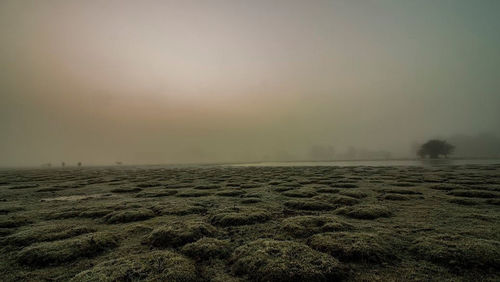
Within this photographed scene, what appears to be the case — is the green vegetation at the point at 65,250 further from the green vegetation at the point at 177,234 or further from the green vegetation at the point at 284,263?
the green vegetation at the point at 284,263

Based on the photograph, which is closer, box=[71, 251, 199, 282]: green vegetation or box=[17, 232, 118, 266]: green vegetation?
box=[71, 251, 199, 282]: green vegetation

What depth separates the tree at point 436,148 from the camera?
428 feet

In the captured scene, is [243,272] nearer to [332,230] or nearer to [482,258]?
[332,230]

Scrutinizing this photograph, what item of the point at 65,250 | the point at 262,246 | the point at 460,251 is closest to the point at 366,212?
the point at 460,251

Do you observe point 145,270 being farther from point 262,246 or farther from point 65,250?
point 65,250

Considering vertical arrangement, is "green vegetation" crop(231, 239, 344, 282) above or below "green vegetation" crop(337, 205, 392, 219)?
above

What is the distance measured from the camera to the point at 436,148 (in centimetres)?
13262

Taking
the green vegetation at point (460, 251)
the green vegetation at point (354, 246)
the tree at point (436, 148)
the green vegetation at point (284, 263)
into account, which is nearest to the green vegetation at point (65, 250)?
the green vegetation at point (284, 263)

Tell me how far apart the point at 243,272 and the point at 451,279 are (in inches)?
173

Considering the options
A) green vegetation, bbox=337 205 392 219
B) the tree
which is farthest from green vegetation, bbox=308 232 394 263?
the tree

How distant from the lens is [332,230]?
24.9ft

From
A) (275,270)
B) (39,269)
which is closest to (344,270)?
(275,270)

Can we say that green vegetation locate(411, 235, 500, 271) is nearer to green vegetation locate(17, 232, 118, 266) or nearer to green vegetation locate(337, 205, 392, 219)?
green vegetation locate(337, 205, 392, 219)

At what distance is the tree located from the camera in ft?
428
